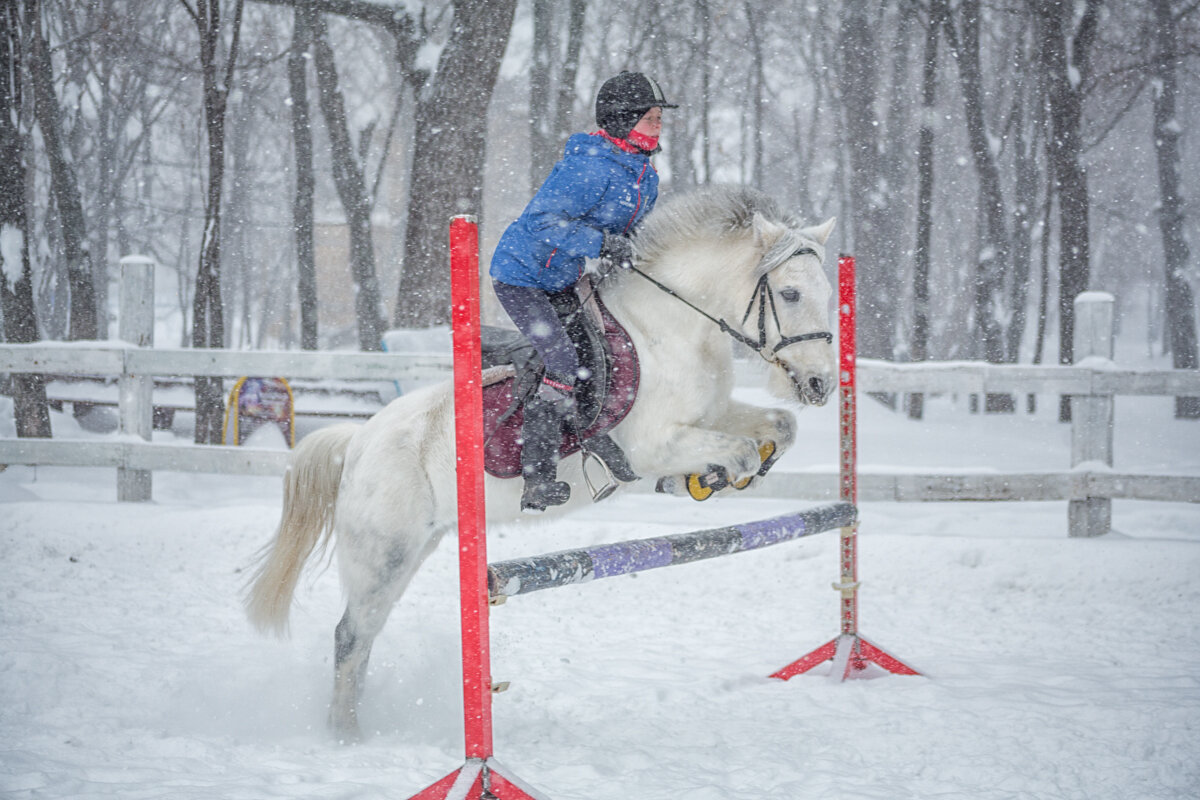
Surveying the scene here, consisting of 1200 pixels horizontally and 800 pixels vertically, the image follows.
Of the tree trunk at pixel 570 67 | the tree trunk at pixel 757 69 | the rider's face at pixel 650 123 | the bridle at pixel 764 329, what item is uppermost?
the tree trunk at pixel 757 69

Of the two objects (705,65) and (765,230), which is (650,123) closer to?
(765,230)

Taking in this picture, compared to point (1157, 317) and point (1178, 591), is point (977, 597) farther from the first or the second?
point (1157, 317)

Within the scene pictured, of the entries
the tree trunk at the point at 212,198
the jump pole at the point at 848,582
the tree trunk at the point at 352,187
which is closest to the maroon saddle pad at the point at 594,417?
the jump pole at the point at 848,582

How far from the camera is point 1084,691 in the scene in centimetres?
348

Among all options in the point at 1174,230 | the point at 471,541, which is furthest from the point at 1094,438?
the point at 1174,230

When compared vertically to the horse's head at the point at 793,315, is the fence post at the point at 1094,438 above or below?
below

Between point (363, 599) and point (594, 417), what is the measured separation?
3.92 feet

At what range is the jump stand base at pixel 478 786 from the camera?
2373mm

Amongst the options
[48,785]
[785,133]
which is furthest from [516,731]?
[785,133]

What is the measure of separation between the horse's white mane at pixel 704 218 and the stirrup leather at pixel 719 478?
761 millimetres

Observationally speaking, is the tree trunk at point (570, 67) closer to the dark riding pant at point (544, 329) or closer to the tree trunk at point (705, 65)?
the tree trunk at point (705, 65)

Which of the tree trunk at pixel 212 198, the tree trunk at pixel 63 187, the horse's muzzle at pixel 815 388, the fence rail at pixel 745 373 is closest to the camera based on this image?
the horse's muzzle at pixel 815 388

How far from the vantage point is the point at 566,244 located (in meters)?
2.87

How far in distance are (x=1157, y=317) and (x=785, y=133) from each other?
1100 inches
